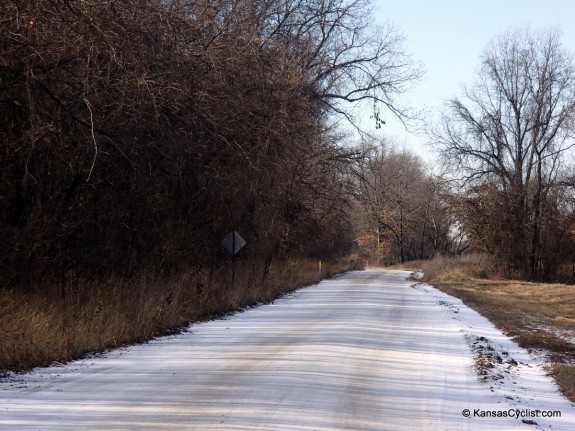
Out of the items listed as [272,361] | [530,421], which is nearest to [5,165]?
[272,361]

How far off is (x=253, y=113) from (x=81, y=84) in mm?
7027

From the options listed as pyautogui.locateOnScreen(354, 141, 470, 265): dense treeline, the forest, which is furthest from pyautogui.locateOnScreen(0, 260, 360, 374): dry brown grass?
pyautogui.locateOnScreen(354, 141, 470, 265): dense treeline

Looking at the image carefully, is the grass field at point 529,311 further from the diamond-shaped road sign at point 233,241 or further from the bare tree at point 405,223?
the bare tree at point 405,223

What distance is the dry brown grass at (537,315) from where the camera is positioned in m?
12.6

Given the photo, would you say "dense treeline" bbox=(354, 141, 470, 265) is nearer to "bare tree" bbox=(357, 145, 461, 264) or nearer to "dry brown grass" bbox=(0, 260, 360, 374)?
"bare tree" bbox=(357, 145, 461, 264)

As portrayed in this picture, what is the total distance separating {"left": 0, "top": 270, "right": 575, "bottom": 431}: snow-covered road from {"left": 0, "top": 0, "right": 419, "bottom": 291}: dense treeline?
2955 millimetres

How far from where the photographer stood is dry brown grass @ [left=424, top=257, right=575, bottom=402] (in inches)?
496

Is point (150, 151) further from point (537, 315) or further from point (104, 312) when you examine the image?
point (537, 315)

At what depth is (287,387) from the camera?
9.24m

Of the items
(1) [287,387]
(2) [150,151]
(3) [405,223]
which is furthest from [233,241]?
(3) [405,223]

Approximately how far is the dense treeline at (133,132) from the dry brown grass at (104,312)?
56 cm

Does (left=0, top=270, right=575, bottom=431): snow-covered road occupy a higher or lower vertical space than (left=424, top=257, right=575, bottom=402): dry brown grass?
lower

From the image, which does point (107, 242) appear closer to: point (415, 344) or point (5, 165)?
point (5, 165)

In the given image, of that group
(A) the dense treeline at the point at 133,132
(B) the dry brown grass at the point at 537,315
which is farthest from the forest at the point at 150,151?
(B) the dry brown grass at the point at 537,315
